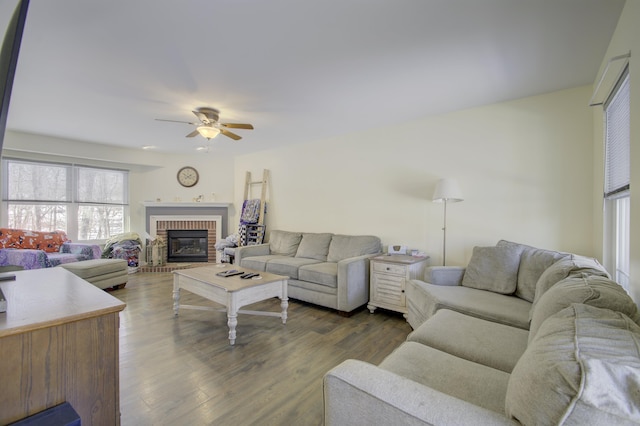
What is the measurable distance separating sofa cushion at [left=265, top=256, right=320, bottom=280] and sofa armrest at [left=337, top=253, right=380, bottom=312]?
2.46ft

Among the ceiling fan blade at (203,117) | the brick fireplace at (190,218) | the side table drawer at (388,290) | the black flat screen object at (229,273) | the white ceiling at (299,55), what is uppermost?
the white ceiling at (299,55)

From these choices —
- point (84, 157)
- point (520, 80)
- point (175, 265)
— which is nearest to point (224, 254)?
point (175, 265)

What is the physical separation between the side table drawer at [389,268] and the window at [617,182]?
5.52 feet

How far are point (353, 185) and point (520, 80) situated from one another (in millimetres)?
2314

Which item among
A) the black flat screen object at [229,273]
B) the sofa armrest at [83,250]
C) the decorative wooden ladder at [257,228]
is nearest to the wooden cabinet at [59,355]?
the black flat screen object at [229,273]

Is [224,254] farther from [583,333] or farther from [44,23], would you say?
[583,333]

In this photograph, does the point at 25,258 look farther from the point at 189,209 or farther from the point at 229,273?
the point at 229,273

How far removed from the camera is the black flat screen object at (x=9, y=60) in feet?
3.00

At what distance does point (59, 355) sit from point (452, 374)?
164 cm

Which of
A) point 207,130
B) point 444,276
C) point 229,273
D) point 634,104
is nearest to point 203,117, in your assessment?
point 207,130

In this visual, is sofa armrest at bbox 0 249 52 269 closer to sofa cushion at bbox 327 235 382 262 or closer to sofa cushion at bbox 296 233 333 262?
sofa cushion at bbox 296 233 333 262

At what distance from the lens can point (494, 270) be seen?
2.60m

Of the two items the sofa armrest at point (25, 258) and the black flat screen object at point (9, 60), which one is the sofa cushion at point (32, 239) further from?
the black flat screen object at point (9, 60)

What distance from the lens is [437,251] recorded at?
3.52 metres
